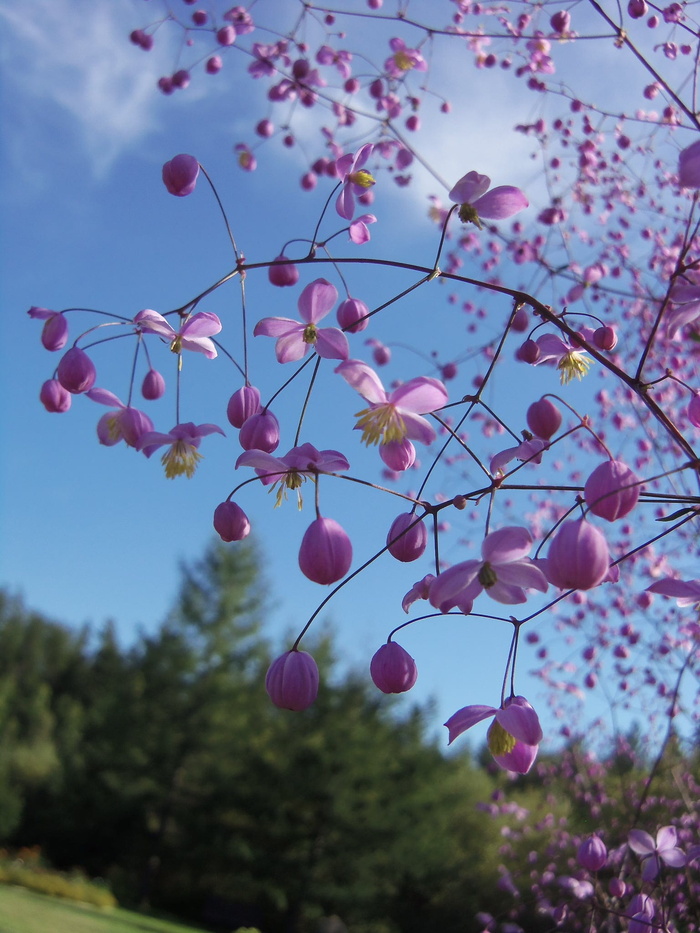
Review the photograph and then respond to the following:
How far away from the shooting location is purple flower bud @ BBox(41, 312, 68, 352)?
4.05 ft

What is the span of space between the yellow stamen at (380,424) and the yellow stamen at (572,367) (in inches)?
14.7

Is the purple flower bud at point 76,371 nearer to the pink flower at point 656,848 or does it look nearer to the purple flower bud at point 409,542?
the purple flower bud at point 409,542

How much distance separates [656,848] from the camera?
1.55 m

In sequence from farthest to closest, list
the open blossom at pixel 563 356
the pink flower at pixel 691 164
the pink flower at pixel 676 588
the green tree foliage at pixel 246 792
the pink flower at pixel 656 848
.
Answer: the green tree foliage at pixel 246 792
the pink flower at pixel 656 848
the open blossom at pixel 563 356
the pink flower at pixel 676 588
the pink flower at pixel 691 164

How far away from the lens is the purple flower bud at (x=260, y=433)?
106 cm

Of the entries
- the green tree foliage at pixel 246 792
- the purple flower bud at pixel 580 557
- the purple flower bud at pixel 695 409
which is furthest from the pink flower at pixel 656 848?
the green tree foliage at pixel 246 792

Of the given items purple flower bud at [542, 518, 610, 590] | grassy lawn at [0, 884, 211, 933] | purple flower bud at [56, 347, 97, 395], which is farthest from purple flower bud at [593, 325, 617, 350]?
grassy lawn at [0, 884, 211, 933]

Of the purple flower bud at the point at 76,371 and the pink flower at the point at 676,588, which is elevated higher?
the purple flower bud at the point at 76,371

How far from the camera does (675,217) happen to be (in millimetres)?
3707

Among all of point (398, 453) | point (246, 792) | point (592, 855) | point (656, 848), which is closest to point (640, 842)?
point (656, 848)

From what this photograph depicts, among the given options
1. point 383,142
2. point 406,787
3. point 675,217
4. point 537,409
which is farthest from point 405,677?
point 406,787

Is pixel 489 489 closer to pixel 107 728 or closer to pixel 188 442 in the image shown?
pixel 188 442

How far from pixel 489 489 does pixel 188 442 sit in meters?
0.49

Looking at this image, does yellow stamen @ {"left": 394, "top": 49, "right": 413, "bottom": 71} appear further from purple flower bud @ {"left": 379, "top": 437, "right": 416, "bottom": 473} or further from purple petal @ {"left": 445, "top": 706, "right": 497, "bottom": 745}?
purple petal @ {"left": 445, "top": 706, "right": 497, "bottom": 745}
